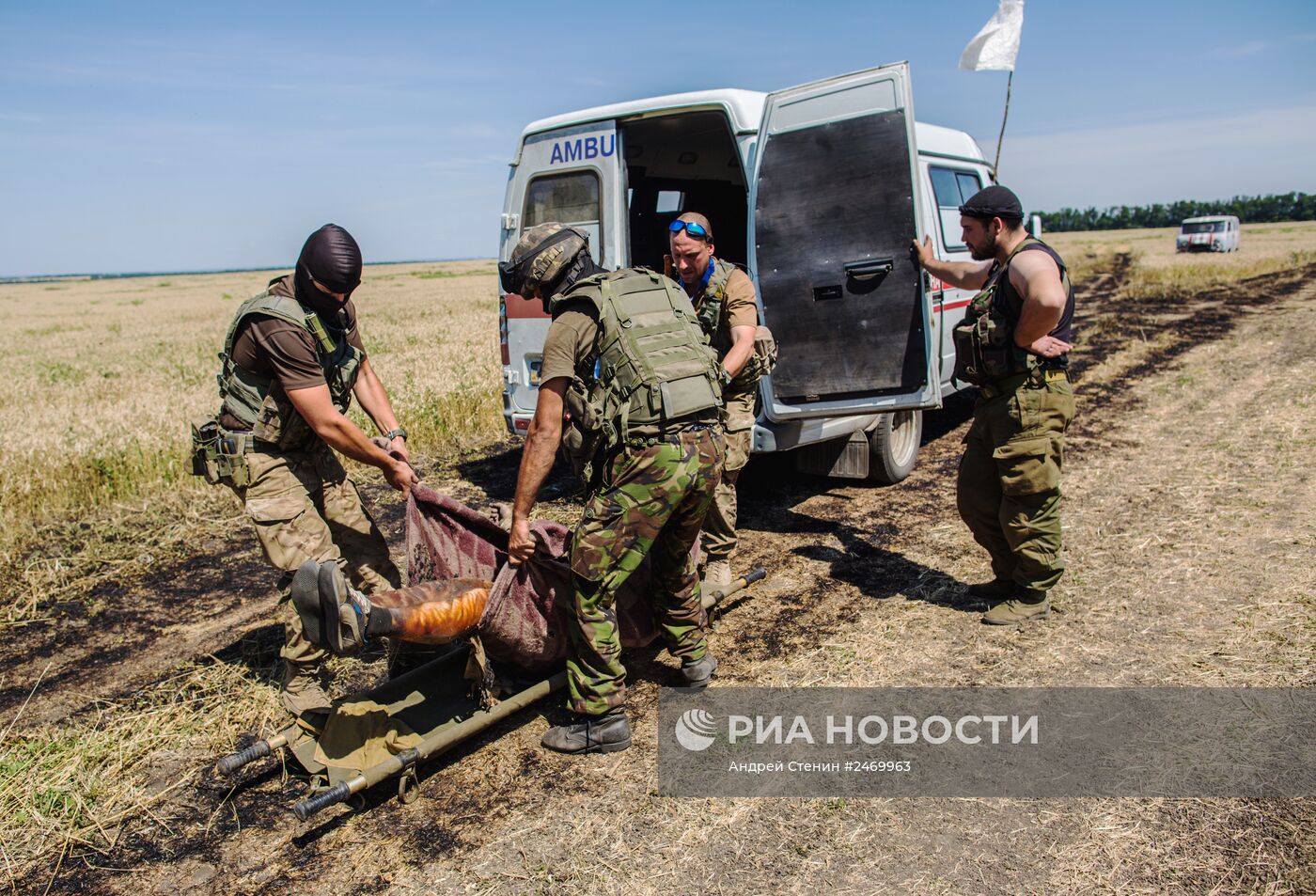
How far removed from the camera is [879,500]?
6.23m

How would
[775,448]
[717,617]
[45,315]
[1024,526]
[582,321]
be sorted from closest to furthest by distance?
[582,321] → [1024,526] → [717,617] → [775,448] → [45,315]

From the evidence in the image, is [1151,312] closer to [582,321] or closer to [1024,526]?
[1024,526]

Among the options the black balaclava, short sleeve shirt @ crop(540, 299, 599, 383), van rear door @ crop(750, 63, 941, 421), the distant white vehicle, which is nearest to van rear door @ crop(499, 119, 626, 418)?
van rear door @ crop(750, 63, 941, 421)

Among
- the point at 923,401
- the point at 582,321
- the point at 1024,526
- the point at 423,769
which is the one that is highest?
the point at 582,321

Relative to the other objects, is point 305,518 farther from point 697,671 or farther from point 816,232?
point 816,232

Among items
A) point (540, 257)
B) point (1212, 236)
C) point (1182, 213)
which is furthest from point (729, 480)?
point (1182, 213)

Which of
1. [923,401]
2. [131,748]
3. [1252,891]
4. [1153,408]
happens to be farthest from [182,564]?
[1153,408]

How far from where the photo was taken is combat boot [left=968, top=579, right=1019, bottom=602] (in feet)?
14.3

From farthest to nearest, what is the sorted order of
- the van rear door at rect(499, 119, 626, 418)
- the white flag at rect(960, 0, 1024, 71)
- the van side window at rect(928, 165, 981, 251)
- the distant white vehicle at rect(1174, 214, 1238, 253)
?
the distant white vehicle at rect(1174, 214, 1238, 253) < the van side window at rect(928, 165, 981, 251) < the van rear door at rect(499, 119, 626, 418) < the white flag at rect(960, 0, 1024, 71)

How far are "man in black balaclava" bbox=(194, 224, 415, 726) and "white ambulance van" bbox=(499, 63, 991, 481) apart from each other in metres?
2.46

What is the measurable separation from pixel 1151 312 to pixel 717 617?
15.8m

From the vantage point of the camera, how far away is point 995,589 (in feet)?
14.5

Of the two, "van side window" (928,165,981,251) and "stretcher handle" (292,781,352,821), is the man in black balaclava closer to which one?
"stretcher handle" (292,781,352,821)

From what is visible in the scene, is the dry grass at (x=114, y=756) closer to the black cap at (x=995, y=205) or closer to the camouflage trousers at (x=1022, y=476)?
the camouflage trousers at (x=1022, y=476)
